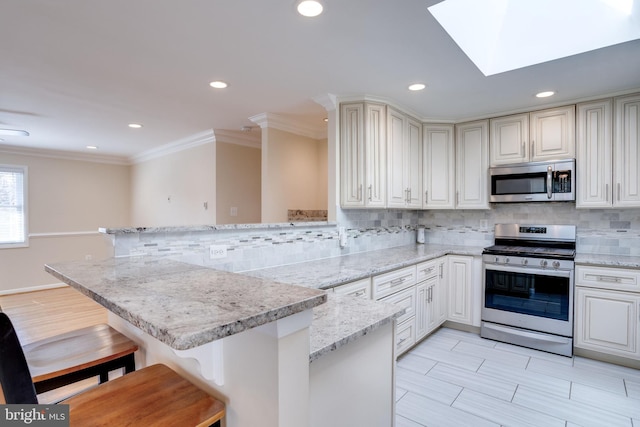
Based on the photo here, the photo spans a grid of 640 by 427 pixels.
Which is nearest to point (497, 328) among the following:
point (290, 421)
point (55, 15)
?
point (290, 421)

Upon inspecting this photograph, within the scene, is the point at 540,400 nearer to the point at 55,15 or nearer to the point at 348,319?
the point at 348,319

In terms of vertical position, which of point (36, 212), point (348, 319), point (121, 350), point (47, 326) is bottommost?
point (47, 326)

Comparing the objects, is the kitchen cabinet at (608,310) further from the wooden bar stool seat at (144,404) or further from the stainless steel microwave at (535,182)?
the wooden bar stool seat at (144,404)

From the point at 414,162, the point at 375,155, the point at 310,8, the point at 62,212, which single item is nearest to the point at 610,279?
the point at 414,162

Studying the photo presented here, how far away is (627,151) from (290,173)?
3257 mm

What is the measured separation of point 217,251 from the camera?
219 centimetres

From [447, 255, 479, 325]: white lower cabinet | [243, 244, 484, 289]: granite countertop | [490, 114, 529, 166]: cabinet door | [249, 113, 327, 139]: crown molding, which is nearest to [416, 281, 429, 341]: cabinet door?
[243, 244, 484, 289]: granite countertop

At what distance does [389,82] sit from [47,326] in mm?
4693

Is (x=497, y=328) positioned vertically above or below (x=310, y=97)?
below

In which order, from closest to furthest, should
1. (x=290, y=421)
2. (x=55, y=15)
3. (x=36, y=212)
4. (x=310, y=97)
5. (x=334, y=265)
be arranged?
(x=290, y=421)
(x=55, y=15)
(x=334, y=265)
(x=310, y=97)
(x=36, y=212)

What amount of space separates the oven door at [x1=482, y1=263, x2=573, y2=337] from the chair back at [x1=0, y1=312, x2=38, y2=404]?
339 centimetres

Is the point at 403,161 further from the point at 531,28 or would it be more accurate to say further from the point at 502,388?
the point at 502,388

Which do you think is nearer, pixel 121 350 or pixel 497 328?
pixel 121 350

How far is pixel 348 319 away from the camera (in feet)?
4.01
